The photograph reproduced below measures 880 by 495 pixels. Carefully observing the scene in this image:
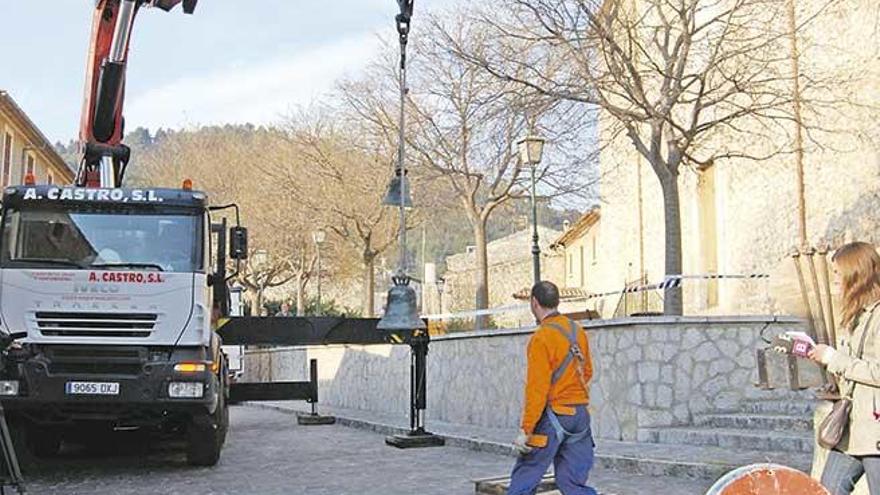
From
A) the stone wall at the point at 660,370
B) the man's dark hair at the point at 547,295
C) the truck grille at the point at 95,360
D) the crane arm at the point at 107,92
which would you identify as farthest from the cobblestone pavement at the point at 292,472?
the crane arm at the point at 107,92

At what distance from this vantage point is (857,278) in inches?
160

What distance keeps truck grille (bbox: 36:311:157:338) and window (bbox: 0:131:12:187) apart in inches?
916

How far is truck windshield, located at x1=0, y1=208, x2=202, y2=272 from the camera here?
31.7 feet

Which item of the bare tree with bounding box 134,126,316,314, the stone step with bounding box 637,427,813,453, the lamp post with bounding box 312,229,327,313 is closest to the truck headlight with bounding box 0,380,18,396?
the stone step with bounding box 637,427,813,453

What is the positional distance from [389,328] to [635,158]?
1620 cm

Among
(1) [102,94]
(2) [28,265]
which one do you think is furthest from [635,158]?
(2) [28,265]

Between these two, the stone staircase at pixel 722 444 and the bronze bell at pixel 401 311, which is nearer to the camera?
the stone staircase at pixel 722 444

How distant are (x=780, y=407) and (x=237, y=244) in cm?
659

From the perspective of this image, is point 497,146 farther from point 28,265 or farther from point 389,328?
point 28,265

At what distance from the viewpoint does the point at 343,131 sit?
29359 millimetres

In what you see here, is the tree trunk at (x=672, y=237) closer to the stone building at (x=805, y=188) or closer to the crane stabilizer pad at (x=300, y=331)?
the stone building at (x=805, y=188)

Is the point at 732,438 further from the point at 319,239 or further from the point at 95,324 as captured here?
the point at 319,239

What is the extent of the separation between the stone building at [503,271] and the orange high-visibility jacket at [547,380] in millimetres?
24201

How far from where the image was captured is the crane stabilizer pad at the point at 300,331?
12562 millimetres
